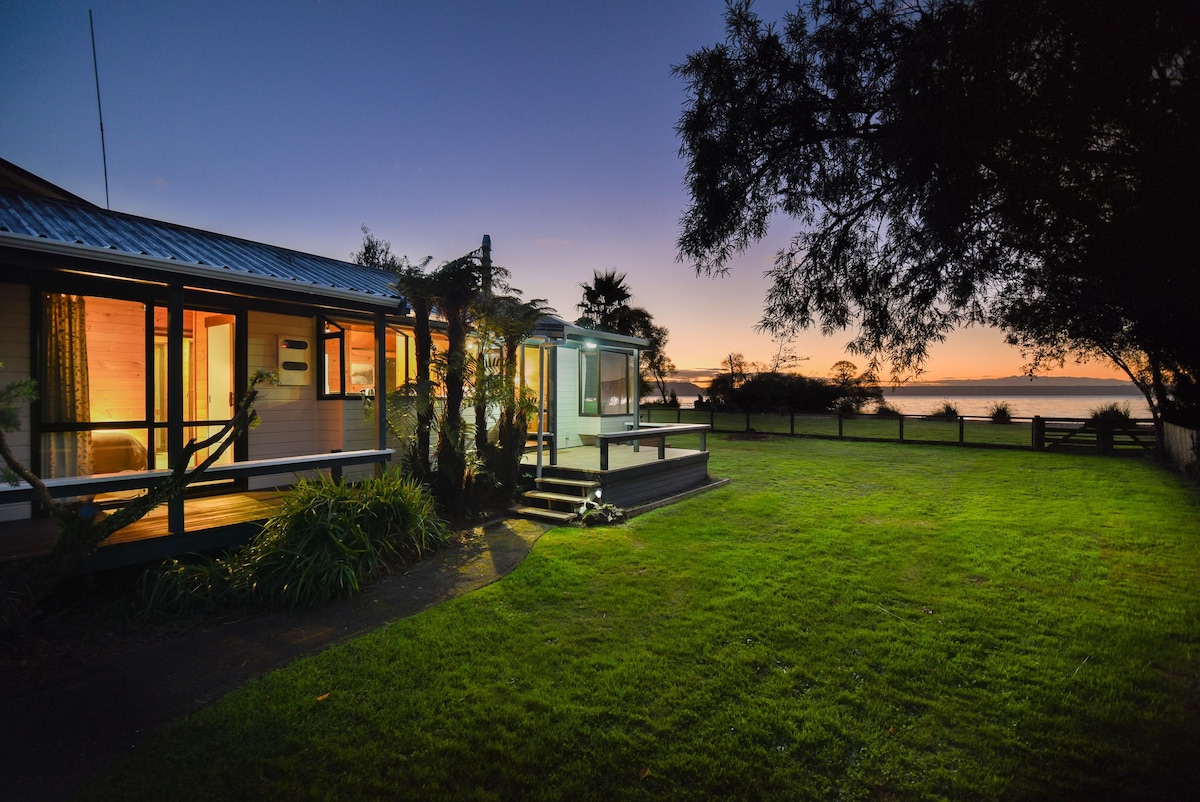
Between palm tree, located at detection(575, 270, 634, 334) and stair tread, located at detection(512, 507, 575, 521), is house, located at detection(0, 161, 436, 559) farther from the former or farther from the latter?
palm tree, located at detection(575, 270, 634, 334)

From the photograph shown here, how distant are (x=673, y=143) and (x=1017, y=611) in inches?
185

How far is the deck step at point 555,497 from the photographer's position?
25.8ft

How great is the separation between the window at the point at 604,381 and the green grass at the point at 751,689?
18.9ft

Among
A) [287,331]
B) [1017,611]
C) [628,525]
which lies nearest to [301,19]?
[287,331]

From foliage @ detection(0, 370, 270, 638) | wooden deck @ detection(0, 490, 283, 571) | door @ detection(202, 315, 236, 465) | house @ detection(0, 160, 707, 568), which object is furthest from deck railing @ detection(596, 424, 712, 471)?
door @ detection(202, 315, 236, 465)

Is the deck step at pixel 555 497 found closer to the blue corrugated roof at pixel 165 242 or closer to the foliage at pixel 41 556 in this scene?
the blue corrugated roof at pixel 165 242

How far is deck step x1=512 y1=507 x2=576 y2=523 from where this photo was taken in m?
7.48

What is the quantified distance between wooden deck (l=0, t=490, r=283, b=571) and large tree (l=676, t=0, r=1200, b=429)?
17.6ft

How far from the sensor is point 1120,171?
2.39 metres

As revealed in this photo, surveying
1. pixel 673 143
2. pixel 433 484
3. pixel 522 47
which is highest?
pixel 522 47

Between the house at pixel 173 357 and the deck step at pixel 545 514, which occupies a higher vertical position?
the house at pixel 173 357

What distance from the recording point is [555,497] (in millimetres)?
8055

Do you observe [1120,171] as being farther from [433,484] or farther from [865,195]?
[433,484]

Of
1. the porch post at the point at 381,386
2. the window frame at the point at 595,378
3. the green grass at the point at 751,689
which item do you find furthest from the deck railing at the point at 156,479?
the window frame at the point at 595,378
